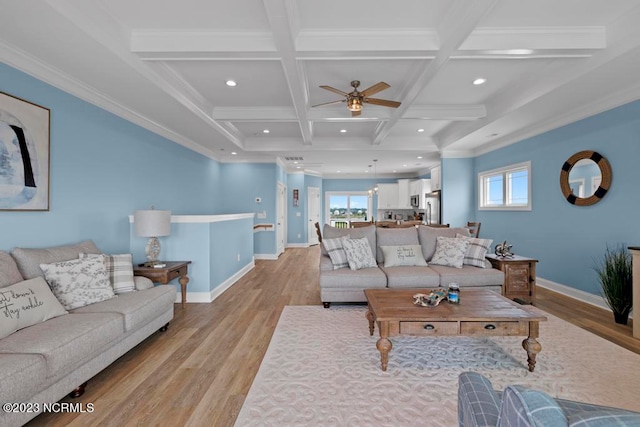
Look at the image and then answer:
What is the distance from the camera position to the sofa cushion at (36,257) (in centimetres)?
215

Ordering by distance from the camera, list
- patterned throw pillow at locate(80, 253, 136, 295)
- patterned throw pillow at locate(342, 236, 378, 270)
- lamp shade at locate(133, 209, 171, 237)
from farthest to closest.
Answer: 1. patterned throw pillow at locate(342, 236, 378, 270)
2. lamp shade at locate(133, 209, 171, 237)
3. patterned throw pillow at locate(80, 253, 136, 295)

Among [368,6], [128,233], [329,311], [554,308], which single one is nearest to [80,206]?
[128,233]

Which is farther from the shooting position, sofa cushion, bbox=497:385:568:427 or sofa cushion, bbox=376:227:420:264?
sofa cushion, bbox=376:227:420:264

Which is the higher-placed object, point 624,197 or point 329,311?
point 624,197

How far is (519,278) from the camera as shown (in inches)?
143

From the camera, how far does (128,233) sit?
362 centimetres

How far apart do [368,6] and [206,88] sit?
90.7 inches

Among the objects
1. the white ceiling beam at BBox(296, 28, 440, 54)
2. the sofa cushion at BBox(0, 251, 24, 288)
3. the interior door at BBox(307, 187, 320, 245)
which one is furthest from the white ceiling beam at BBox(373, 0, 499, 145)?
the interior door at BBox(307, 187, 320, 245)

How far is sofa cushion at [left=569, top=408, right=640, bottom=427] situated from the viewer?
521mm

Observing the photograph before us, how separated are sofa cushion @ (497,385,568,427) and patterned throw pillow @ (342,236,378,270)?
303cm

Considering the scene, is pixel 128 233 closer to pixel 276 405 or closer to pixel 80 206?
pixel 80 206

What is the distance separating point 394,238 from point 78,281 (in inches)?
141

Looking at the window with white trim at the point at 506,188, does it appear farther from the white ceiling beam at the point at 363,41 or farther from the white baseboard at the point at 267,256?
the white baseboard at the point at 267,256

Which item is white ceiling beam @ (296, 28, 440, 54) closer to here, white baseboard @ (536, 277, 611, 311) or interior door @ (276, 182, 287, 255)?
white baseboard @ (536, 277, 611, 311)
